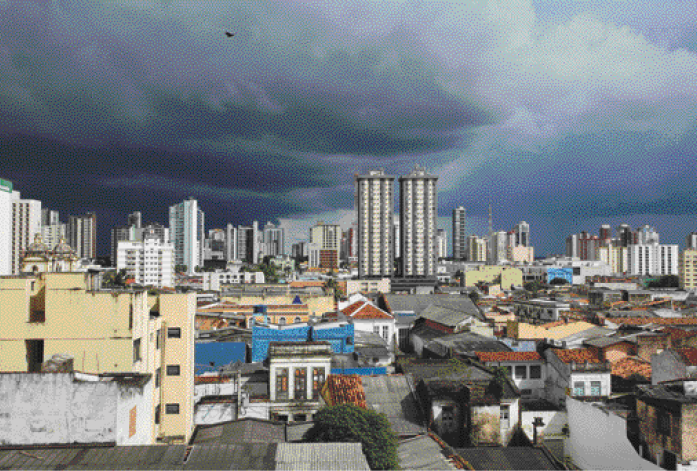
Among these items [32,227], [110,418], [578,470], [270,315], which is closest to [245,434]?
[110,418]

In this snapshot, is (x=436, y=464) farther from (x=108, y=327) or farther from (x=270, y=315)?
(x=270, y=315)

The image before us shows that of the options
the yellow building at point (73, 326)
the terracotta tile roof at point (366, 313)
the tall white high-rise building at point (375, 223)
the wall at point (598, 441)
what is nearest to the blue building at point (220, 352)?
the yellow building at point (73, 326)

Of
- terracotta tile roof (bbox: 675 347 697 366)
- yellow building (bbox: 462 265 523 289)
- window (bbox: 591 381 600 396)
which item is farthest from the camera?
yellow building (bbox: 462 265 523 289)

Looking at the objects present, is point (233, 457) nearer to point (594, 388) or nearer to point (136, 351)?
point (136, 351)

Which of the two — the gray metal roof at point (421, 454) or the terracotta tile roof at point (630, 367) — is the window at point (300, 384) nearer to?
the gray metal roof at point (421, 454)

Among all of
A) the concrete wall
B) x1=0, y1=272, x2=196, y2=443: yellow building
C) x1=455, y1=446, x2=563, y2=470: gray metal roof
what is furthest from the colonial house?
the concrete wall

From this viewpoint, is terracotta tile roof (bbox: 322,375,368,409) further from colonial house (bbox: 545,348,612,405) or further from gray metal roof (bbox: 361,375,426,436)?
colonial house (bbox: 545,348,612,405)

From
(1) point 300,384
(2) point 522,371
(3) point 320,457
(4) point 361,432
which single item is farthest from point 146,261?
(3) point 320,457
